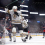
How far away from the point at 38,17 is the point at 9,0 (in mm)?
5925

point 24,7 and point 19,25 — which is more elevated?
point 24,7

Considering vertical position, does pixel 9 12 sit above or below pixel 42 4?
below

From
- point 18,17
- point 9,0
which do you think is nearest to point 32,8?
point 9,0

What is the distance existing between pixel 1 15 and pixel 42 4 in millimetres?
3655

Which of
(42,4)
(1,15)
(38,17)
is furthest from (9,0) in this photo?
(38,17)

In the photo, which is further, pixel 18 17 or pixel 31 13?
pixel 31 13

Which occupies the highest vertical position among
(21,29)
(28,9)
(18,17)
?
(28,9)

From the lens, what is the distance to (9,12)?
3.03 meters

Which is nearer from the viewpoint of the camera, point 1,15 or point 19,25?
point 19,25

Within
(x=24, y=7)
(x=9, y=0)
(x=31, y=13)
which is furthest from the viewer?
(x=31, y=13)

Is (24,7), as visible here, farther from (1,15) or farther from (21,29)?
(21,29)

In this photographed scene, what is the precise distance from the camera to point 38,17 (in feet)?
42.5

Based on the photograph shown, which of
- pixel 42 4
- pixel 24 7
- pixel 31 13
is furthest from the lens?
pixel 31 13

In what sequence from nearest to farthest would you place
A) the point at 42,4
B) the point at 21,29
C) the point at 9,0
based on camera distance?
the point at 21,29, the point at 9,0, the point at 42,4
